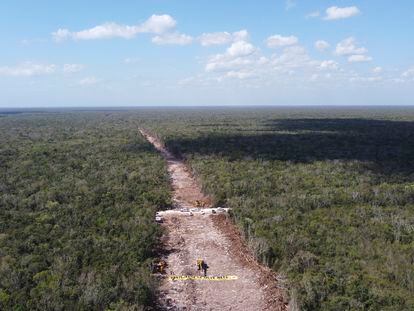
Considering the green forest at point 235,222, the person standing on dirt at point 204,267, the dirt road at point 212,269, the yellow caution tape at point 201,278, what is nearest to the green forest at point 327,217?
the green forest at point 235,222

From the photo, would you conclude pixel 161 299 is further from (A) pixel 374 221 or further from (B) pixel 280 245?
(A) pixel 374 221

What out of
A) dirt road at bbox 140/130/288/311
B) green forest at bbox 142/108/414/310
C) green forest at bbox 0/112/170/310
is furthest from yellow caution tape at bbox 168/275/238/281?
green forest at bbox 142/108/414/310

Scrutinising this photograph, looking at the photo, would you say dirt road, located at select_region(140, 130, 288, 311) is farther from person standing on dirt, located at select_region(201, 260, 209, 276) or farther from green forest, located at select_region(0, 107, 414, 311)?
green forest, located at select_region(0, 107, 414, 311)

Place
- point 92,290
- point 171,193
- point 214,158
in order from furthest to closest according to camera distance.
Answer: point 214,158 → point 171,193 → point 92,290

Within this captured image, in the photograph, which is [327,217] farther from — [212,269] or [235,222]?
[212,269]

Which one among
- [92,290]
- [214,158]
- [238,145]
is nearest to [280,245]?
[92,290]
